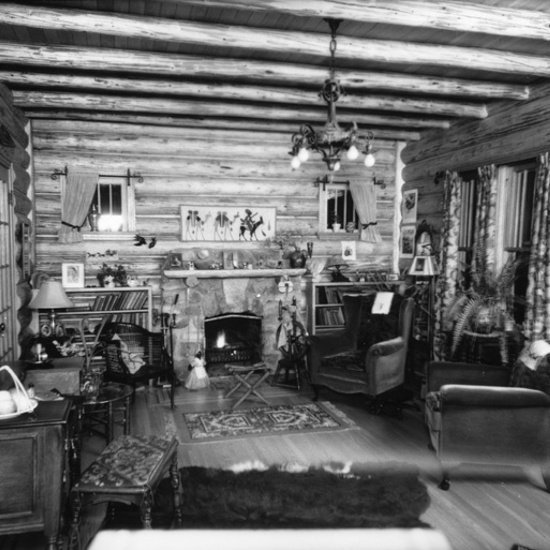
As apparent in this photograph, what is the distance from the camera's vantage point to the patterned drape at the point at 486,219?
575 centimetres

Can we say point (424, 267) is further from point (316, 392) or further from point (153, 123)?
point (153, 123)

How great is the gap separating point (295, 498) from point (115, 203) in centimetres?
486

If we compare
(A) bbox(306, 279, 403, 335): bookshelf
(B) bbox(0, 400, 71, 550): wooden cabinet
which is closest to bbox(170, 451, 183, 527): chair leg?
(B) bbox(0, 400, 71, 550): wooden cabinet

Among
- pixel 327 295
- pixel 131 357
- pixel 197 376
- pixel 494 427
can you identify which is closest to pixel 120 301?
pixel 131 357

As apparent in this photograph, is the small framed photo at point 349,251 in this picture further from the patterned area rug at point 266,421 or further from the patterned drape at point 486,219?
the patterned area rug at point 266,421

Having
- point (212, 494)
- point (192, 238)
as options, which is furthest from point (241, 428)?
point (192, 238)

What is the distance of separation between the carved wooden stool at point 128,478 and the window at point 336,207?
5.07m

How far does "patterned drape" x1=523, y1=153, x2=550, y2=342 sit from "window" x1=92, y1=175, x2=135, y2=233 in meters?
4.99

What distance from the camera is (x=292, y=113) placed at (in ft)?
20.6

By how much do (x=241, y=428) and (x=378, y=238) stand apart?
3945mm

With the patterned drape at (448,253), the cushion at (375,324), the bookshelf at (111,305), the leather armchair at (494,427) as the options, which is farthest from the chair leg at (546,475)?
the bookshelf at (111,305)

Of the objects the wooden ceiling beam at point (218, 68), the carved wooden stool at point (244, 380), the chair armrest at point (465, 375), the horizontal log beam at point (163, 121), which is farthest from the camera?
the horizontal log beam at point (163, 121)

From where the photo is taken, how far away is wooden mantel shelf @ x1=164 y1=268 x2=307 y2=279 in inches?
265

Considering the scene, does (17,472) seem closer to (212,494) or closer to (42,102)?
(212,494)
